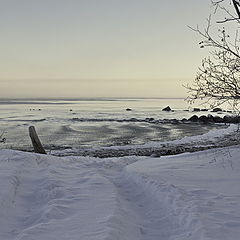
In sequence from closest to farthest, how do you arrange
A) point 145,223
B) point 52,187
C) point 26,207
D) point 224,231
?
1. point 224,231
2. point 145,223
3. point 26,207
4. point 52,187

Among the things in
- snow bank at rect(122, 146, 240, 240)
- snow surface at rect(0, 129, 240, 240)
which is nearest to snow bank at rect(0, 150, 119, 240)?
snow surface at rect(0, 129, 240, 240)

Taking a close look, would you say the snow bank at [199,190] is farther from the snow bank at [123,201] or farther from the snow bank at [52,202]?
the snow bank at [52,202]

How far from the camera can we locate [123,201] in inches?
236

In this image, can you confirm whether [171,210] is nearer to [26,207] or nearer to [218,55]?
[26,207]

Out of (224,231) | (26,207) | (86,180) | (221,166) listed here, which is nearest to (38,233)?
(26,207)

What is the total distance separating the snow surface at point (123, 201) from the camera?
440 cm

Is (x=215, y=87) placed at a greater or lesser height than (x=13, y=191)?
greater

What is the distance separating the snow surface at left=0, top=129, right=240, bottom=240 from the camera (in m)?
4.40

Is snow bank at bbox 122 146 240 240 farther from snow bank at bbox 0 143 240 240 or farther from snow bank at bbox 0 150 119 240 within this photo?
snow bank at bbox 0 150 119 240

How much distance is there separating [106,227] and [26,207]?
1931 millimetres

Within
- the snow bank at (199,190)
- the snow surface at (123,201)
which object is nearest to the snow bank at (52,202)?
the snow surface at (123,201)

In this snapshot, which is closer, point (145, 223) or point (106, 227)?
point (106, 227)

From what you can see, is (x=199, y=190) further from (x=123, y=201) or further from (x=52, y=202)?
(x=52, y=202)

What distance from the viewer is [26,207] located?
5664 millimetres
